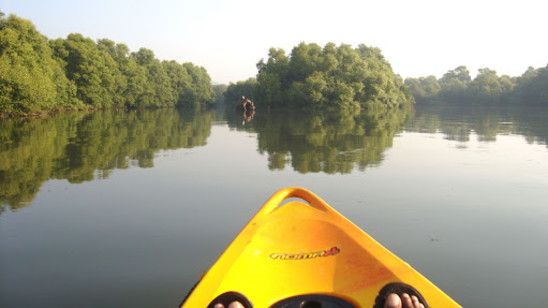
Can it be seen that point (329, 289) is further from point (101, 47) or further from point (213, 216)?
point (101, 47)

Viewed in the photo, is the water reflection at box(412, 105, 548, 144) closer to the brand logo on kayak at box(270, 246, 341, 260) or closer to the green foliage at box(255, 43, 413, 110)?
the brand logo on kayak at box(270, 246, 341, 260)

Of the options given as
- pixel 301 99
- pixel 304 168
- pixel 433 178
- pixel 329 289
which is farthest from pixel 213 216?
pixel 301 99

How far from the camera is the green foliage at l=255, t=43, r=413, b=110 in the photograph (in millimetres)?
50531

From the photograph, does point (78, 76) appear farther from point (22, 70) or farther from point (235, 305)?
point (235, 305)

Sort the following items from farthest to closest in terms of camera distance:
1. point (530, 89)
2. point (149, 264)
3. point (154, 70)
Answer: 1. point (154, 70)
2. point (530, 89)
3. point (149, 264)

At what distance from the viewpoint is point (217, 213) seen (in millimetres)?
5668

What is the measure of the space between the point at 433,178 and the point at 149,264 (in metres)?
6.26

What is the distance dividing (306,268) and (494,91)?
8318 centimetres

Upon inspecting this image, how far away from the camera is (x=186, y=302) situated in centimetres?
240

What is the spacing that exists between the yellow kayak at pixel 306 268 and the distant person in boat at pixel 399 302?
0.04m

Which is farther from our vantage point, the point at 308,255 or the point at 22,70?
the point at 22,70

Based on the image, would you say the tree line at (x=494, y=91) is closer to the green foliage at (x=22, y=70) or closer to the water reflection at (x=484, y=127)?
the water reflection at (x=484, y=127)

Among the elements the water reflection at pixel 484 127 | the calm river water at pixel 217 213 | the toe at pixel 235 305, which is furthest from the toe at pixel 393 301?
the water reflection at pixel 484 127

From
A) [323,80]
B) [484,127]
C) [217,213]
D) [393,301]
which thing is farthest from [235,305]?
[323,80]
